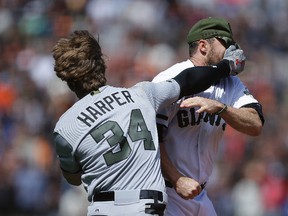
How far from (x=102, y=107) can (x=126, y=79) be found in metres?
7.52

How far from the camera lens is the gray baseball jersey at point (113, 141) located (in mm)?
5500

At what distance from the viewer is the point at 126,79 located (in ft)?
42.9

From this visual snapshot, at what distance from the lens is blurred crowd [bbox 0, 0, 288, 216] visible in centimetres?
1197

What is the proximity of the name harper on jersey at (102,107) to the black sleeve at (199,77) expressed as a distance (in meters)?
0.44

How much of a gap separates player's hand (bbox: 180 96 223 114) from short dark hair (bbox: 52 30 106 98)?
1.91 feet

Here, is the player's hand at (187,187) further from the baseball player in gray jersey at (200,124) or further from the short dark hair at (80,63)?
the short dark hair at (80,63)

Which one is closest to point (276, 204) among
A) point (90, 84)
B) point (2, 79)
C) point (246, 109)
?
point (2, 79)

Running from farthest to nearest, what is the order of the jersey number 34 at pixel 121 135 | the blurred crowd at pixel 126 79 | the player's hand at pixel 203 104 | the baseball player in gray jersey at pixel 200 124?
the blurred crowd at pixel 126 79 < the baseball player in gray jersey at pixel 200 124 < the player's hand at pixel 203 104 < the jersey number 34 at pixel 121 135

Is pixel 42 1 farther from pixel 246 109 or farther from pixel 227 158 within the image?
pixel 246 109

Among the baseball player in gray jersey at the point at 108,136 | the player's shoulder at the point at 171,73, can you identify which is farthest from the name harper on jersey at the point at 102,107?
the player's shoulder at the point at 171,73

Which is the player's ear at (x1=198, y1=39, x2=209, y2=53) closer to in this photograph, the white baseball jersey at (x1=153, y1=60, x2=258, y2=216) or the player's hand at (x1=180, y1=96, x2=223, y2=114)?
the white baseball jersey at (x1=153, y1=60, x2=258, y2=216)

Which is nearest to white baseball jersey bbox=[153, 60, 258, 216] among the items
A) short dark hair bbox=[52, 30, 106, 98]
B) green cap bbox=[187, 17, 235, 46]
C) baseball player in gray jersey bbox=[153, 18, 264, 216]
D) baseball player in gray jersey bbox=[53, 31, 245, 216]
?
baseball player in gray jersey bbox=[153, 18, 264, 216]

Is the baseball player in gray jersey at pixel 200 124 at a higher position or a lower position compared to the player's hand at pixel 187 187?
higher

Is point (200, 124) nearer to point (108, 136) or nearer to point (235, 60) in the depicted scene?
point (235, 60)
